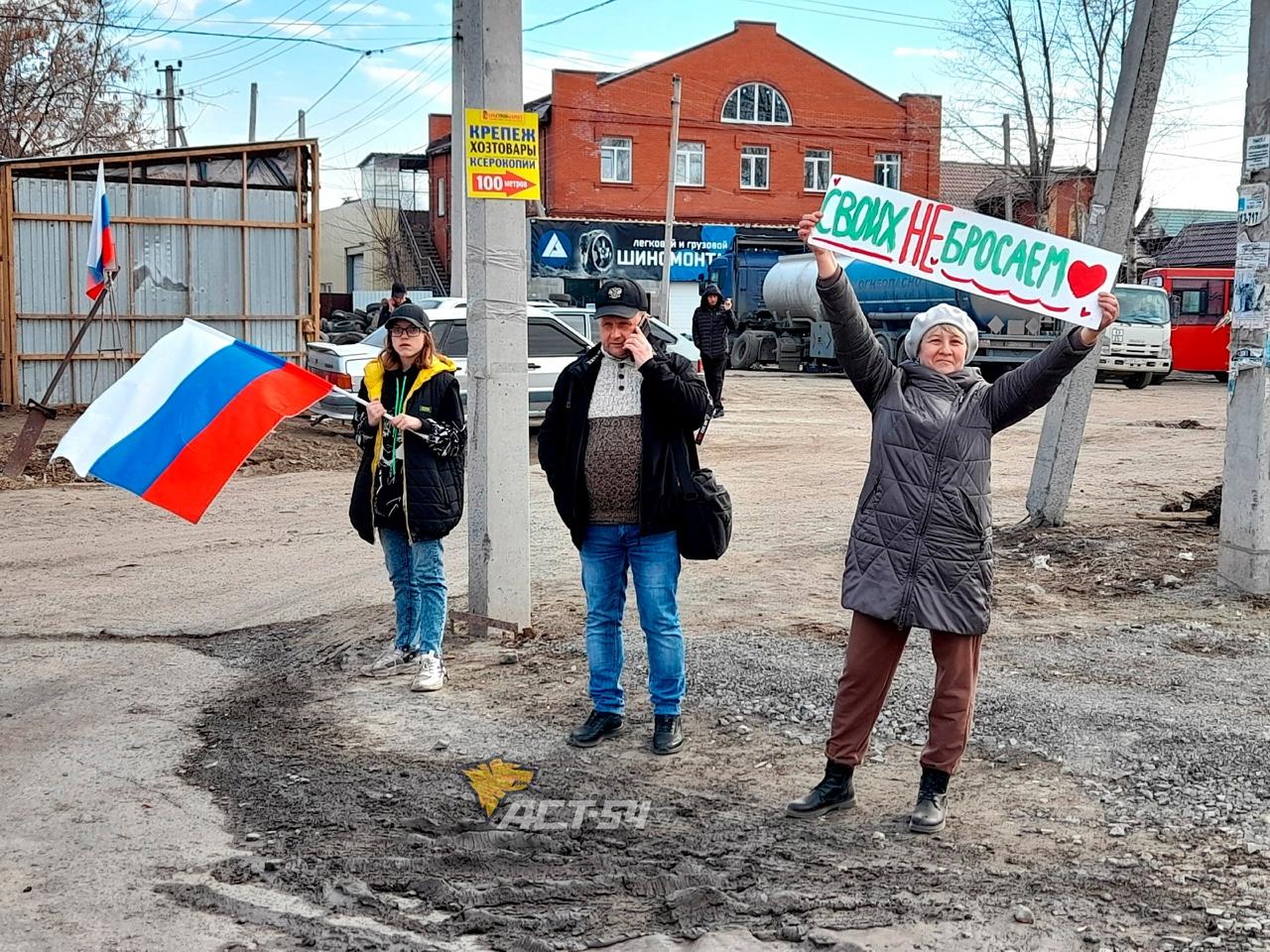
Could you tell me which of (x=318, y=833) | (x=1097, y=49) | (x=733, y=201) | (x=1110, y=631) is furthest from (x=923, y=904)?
(x=733, y=201)

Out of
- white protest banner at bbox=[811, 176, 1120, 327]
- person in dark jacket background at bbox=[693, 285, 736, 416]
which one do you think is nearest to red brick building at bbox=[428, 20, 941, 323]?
person in dark jacket background at bbox=[693, 285, 736, 416]

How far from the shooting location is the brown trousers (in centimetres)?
483

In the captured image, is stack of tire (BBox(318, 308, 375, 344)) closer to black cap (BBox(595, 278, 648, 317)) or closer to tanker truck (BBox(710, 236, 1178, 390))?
tanker truck (BBox(710, 236, 1178, 390))

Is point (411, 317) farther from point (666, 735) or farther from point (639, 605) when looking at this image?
point (666, 735)

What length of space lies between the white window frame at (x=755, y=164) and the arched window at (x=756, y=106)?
996 mm

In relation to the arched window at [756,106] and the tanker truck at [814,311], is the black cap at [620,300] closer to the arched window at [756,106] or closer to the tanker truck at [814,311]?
the tanker truck at [814,311]

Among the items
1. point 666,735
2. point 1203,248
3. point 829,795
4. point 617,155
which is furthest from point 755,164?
point 829,795

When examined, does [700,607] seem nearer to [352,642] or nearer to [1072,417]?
[352,642]

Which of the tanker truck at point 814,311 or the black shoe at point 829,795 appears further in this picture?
the tanker truck at point 814,311

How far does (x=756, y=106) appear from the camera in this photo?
49.4 m

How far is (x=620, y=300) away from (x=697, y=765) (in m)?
1.87

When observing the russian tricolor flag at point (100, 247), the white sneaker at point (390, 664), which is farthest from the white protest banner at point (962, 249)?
the russian tricolor flag at point (100, 247)

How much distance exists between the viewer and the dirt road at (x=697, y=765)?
4129mm

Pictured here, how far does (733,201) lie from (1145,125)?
39.7 m
